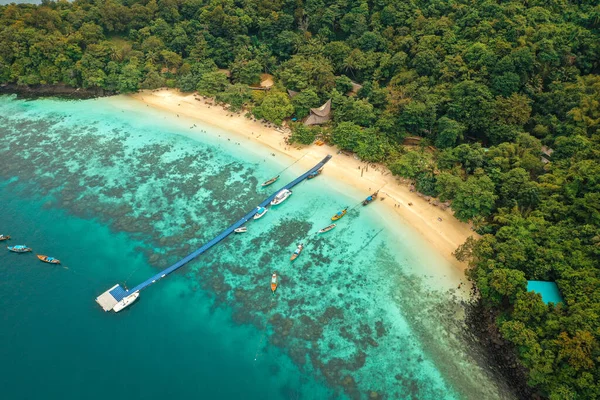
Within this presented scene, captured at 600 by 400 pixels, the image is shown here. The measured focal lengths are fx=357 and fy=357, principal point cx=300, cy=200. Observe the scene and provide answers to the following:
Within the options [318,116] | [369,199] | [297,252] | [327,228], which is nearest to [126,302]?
[297,252]

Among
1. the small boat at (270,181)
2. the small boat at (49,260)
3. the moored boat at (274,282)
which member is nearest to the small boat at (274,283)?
the moored boat at (274,282)

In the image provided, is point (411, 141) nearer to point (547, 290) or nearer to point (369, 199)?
point (369, 199)

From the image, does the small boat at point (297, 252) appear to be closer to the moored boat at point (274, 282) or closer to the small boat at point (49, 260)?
the moored boat at point (274, 282)

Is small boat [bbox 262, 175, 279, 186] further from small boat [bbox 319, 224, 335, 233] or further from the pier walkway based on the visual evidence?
small boat [bbox 319, 224, 335, 233]

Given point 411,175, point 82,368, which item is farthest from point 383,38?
point 82,368

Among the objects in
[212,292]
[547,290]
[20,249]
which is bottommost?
[20,249]

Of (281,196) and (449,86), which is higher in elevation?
(449,86)

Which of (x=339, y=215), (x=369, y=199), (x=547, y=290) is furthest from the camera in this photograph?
(x=369, y=199)
